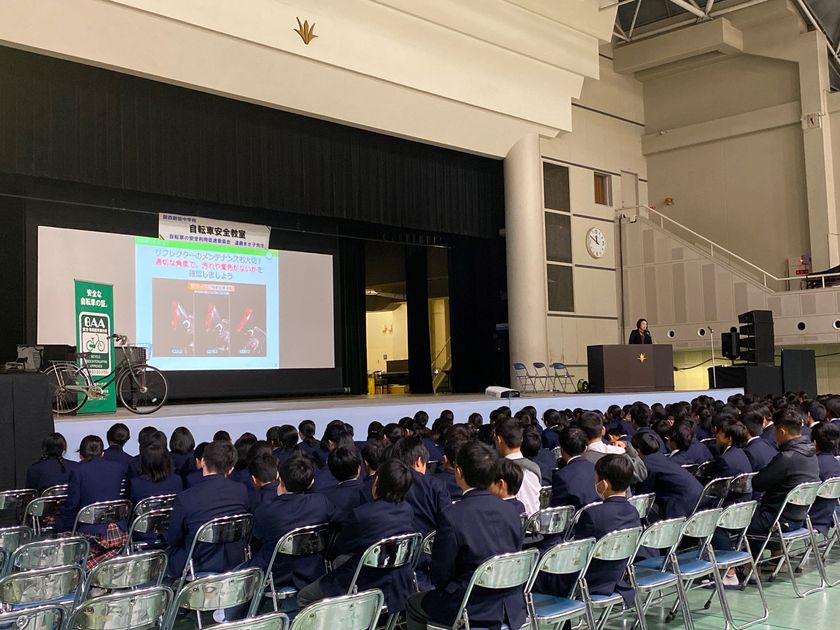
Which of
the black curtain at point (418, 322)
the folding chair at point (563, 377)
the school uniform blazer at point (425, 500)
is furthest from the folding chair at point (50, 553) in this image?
the black curtain at point (418, 322)

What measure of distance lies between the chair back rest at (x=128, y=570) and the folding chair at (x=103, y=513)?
1.26m

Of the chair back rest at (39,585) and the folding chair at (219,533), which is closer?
the chair back rest at (39,585)

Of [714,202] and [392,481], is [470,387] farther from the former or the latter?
[392,481]

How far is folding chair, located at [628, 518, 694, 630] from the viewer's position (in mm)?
3838

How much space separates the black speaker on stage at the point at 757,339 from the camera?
14.3 meters

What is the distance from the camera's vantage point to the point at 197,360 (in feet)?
41.7

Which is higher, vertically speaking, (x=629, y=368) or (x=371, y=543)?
(x=629, y=368)

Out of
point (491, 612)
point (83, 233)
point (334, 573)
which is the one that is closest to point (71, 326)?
point (83, 233)

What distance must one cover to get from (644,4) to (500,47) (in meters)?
6.57

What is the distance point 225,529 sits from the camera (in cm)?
390

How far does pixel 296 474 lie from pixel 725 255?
17446 mm

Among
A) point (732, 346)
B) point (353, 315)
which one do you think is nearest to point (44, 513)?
point (732, 346)

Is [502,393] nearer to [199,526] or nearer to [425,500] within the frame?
[425,500]

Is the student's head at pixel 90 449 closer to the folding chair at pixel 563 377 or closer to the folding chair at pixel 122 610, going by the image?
the folding chair at pixel 122 610
